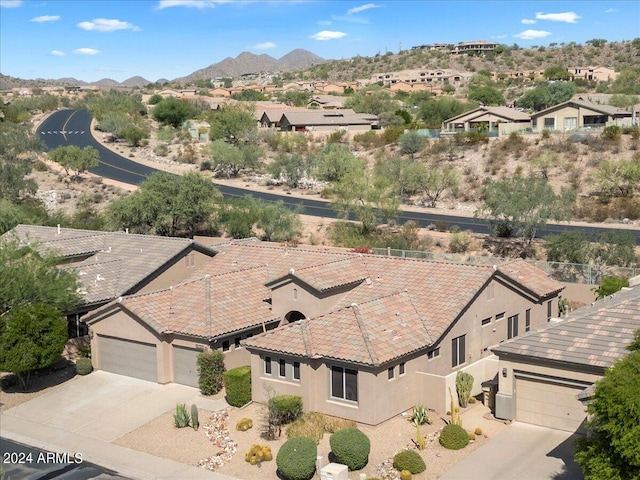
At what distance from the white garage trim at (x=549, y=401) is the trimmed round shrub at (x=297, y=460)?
7.47 m

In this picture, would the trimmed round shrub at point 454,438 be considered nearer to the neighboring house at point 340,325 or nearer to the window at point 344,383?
the neighboring house at point 340,325

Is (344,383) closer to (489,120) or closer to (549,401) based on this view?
(549,401)

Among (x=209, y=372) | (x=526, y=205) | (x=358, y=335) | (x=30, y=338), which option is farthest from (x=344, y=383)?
(x=526, y=205)

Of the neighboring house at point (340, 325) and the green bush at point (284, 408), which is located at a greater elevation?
the neighboring house at point (340, 325)

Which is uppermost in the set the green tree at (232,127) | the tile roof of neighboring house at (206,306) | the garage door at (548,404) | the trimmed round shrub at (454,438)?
the green tree at (232,127)

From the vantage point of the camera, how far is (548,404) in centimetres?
2472

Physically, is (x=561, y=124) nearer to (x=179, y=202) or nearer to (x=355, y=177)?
(x=355, y=177)

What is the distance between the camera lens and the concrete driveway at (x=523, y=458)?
846 inches

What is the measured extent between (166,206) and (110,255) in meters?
18.2

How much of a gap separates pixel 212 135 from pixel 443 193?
39043 mm

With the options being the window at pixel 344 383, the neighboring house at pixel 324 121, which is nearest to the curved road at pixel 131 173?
the neighboring house at pixel 324 121

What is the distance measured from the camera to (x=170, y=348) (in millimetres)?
30844

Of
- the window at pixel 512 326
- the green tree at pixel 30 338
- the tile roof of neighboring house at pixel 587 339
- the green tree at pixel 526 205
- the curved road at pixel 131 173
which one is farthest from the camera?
the curved road at pixel 131 173

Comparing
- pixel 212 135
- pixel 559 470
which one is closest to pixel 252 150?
pixel 212 135
